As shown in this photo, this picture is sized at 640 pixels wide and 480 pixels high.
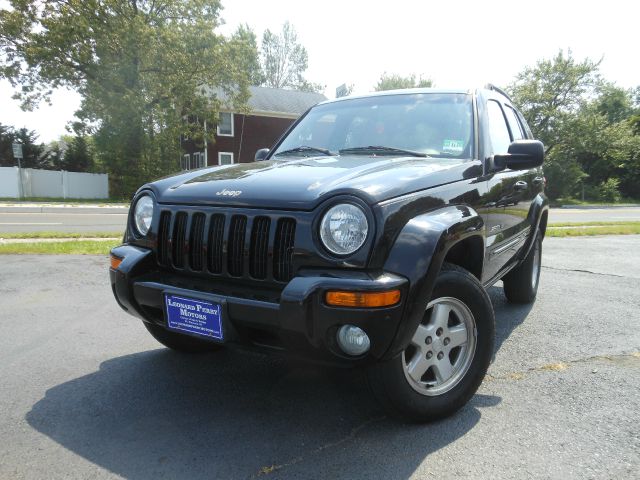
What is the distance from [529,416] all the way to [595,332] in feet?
6.28

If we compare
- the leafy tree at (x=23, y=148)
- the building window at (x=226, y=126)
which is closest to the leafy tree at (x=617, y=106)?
the building window at (x=226, y=126)

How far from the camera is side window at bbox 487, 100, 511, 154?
3.68 m

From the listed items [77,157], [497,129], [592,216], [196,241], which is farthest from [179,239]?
[77,157]

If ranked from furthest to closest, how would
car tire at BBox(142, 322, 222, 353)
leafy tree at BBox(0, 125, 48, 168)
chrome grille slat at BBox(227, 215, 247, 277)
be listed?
leafy tree at BBox(0, 125, 48, 168)
car tire at BBox(142, 322, 222, 353)
chrome grille slat at BBox(227, 215, 247, 277)

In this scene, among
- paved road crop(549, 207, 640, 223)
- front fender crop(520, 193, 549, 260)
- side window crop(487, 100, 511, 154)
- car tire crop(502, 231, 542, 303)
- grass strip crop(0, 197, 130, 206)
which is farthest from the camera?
grass strip crop(0, 197, 130, 206)

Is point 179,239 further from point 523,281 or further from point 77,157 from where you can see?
point 77,157

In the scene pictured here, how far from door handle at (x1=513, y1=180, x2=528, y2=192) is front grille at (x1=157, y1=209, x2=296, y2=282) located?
224cm

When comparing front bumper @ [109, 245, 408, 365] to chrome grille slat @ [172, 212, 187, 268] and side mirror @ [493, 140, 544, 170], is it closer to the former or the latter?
chrome grille slat @ [172, 212, 187, 268]

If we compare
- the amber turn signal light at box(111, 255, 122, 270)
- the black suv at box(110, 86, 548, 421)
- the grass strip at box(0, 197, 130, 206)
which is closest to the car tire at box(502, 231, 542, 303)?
the black suv at box(110, 86, 548, 421)

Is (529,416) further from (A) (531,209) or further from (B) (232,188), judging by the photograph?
(A) (531,209)

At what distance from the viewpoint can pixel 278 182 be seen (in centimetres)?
260

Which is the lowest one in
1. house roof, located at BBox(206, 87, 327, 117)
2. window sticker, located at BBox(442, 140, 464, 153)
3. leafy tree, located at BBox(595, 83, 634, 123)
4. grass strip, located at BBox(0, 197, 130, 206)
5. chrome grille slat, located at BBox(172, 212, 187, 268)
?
grass strip, located at BBox(0, 197, 130, 206)

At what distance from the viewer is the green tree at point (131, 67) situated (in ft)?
79.4

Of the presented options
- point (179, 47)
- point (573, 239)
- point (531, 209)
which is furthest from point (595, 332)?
point (179, 47)
